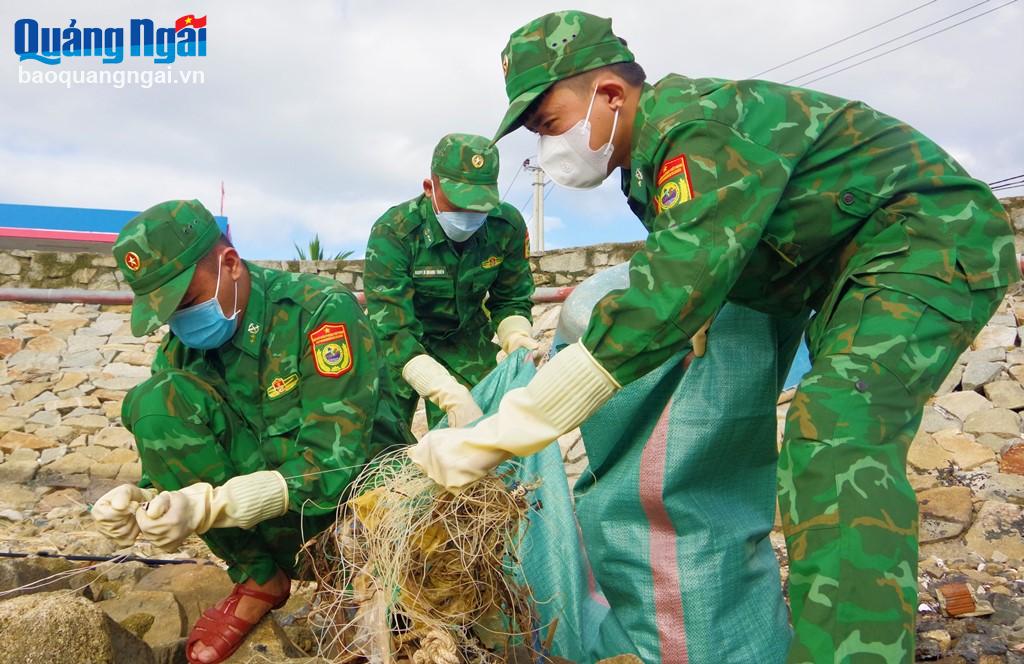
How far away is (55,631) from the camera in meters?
2.02

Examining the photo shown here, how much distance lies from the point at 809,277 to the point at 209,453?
1.72 meters

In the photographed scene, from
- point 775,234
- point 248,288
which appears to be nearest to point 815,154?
point 775,234

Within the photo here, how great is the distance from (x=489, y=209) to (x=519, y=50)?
1888 millimetres

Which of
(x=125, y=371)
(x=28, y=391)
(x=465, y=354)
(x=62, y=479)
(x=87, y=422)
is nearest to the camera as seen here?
(x=465, y=354)

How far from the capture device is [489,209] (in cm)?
399

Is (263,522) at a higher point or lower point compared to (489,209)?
lower

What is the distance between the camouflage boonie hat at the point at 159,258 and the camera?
2.58m

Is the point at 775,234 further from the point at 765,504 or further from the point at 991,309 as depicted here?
the point at 765,504

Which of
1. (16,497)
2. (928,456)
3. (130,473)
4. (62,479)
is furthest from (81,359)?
(928,456)

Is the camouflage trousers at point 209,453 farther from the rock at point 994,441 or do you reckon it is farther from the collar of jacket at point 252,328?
the rock at point 994,441

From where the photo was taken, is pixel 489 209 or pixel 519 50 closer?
pixel 519 50

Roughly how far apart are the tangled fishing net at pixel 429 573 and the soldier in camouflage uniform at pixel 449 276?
1538 mm

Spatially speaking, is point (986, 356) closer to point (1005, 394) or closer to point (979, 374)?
point (979, 374)

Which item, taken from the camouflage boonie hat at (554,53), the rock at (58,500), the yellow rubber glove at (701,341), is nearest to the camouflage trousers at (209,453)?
the yellow rubber glove at (701,341)
